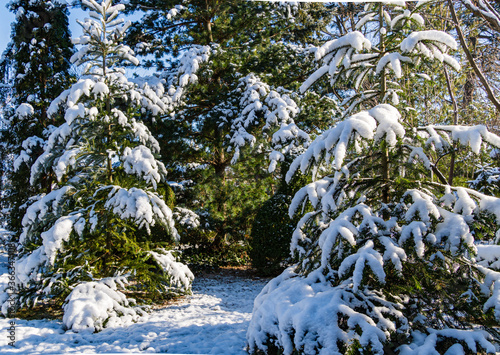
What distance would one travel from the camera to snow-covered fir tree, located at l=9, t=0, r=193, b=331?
3160 millimetres

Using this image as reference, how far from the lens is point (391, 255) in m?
1.69

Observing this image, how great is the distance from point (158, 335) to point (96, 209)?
5.07 ft

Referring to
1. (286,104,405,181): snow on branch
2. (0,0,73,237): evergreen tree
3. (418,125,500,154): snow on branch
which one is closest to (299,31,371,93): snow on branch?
(286,104,405,181): snow on branch

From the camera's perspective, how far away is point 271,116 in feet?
17.1

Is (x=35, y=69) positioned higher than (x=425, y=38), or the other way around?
(x=35, y=69)

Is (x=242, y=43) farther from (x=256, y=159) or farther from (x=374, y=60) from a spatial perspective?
(x=374, y=60)

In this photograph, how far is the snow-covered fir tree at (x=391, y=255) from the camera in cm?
168

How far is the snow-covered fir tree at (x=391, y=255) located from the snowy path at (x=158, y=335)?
1.97ft

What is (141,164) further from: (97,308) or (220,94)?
(220,94)

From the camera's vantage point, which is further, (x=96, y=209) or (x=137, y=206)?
(x=96, y=209)

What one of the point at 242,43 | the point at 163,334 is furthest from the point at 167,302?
the point at 242,43

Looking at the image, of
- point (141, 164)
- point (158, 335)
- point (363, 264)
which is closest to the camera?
point (363, 264)

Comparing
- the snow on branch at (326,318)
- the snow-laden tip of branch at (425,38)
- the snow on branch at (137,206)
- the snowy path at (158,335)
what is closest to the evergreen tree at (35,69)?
the snow on branch at (137,206)

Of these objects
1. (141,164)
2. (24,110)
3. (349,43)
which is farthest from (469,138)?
(24,110)
